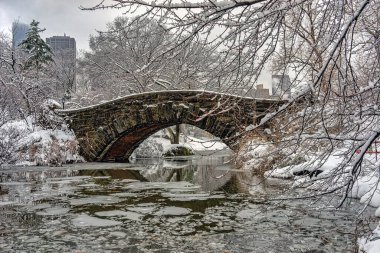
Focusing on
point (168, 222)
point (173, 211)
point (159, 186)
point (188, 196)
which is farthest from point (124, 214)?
point (159, 186)

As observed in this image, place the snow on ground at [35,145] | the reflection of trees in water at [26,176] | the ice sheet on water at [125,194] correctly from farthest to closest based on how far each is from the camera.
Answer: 1. the snow on ground at [35,145]
2. the reflection of trees in water at [26,176]
3. the ice sheet on water at [125,194]

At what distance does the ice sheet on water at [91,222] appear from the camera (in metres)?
4.75


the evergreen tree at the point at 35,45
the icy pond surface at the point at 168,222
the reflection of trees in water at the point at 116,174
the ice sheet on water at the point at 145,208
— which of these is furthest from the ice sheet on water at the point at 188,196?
the evergreen tree at the point at 35,45

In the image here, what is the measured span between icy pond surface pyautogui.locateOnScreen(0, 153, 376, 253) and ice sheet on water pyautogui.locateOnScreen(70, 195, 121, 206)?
16mm

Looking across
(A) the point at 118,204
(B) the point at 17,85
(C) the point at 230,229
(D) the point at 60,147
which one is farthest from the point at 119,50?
(C) the point at 230,229

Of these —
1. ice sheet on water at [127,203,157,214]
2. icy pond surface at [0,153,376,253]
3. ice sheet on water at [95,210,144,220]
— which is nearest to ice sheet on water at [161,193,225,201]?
icy pond surface at [0,153,376,253]

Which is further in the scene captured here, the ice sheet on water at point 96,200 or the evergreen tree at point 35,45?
the evergreen tree at point 35,45

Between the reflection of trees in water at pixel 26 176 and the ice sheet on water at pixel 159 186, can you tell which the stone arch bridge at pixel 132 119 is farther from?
the ice sheet on water at pixel 159 186

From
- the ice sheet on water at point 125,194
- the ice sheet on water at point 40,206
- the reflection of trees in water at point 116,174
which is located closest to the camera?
the ice sheet on water at point 40,206

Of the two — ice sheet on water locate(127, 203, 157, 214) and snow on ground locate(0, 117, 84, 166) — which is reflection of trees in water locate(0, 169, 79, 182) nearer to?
snow on ground locate(0, 117, 84, 166)

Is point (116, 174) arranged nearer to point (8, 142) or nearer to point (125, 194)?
point (8, 142)

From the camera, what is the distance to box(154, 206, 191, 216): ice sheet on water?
551cm

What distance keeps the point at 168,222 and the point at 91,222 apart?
920mm

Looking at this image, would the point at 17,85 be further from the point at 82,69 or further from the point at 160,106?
the point at 82,69
